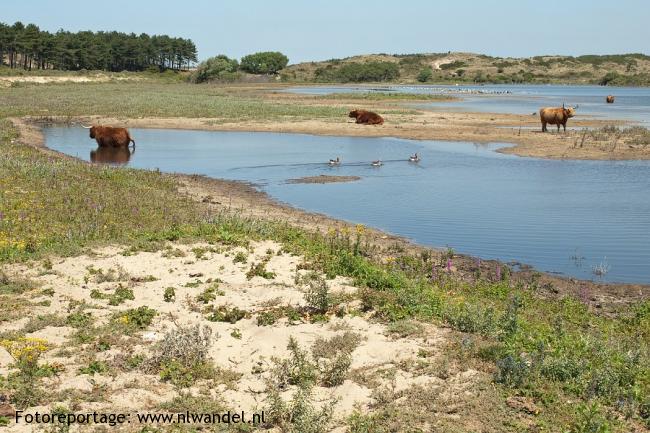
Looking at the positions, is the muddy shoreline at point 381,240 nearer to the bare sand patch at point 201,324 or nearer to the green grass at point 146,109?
the bare sand patch at point 201,324

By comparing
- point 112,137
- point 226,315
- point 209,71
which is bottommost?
point 226,315

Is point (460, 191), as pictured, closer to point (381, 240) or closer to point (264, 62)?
point (381, 240)

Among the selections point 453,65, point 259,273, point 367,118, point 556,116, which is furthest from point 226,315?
point 453,65

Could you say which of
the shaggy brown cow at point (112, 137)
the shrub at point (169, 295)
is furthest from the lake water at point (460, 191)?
the shrub at point (169, 295)

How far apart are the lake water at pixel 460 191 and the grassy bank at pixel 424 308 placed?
2425 millimetres

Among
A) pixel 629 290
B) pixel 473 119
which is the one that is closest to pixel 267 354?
pixel 629 290

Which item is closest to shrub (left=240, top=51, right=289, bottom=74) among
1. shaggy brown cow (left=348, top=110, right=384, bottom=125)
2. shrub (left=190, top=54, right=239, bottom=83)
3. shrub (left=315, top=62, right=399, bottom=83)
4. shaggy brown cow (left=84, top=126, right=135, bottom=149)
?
shrub (left=315, top=62, right=399, bottom=83)

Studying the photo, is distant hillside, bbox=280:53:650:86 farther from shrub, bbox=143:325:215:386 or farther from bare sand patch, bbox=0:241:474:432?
shrub, bbox=143:325:215:386

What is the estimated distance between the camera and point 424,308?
30.4 feet

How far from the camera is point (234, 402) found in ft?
23.1

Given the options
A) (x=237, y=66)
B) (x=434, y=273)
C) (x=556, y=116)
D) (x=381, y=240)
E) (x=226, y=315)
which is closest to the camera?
(x=226, y=315)

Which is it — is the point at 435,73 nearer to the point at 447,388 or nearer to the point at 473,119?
the point at 473,119

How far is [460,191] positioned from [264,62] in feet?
473

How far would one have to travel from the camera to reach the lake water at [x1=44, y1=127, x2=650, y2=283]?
15.0 meters
